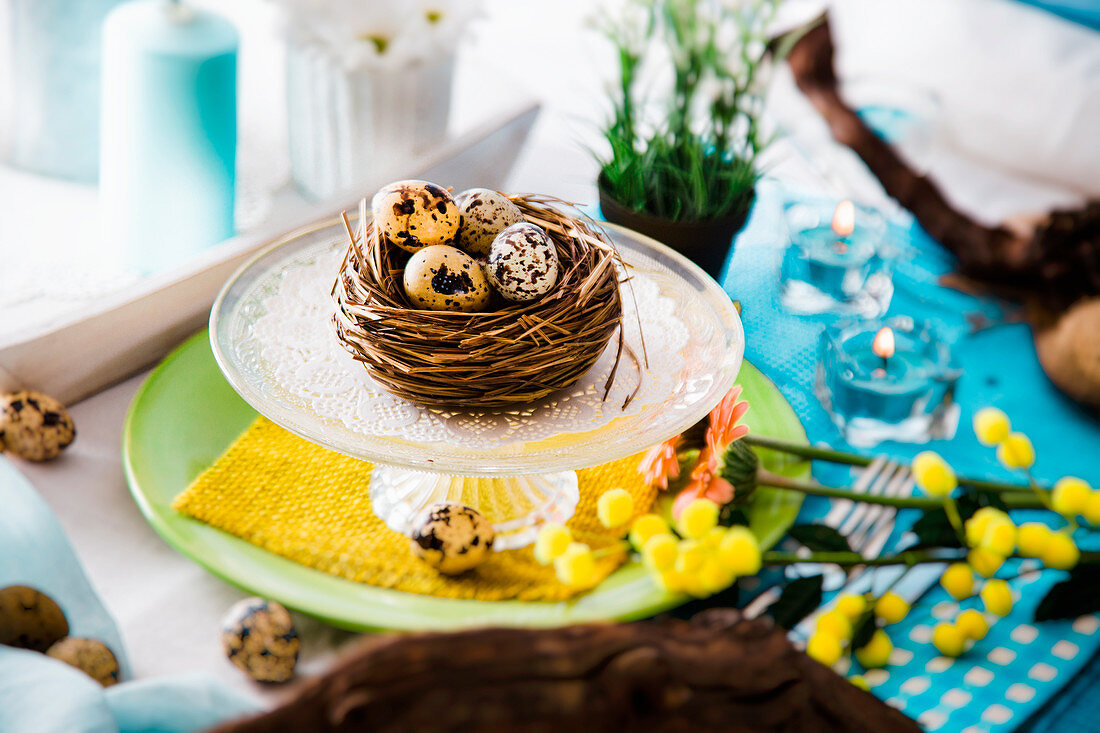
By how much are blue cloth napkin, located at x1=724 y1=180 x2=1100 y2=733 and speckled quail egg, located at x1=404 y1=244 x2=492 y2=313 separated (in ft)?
0.74

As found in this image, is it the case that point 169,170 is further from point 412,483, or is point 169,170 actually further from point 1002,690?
point 1002,690

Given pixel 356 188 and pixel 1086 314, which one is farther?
pixel 356 188

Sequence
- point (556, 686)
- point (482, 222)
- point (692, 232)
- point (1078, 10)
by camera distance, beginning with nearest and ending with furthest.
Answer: point (556, 686)
point (482, 222)
point (692, 232)
point (1078, 10)

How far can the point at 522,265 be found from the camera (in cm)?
46

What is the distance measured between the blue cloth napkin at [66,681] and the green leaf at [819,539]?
247 mm

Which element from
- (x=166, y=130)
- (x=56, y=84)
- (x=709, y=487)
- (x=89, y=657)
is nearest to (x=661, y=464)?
(x=709, y=487)

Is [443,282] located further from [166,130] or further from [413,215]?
[166,130]

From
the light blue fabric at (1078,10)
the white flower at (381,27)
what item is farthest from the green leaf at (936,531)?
the light blue fabric at (1078,10)

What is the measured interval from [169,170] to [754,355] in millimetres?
478

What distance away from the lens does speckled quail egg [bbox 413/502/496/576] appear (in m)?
0.41

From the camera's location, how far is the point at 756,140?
2.12 ft

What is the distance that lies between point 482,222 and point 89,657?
0.29 m

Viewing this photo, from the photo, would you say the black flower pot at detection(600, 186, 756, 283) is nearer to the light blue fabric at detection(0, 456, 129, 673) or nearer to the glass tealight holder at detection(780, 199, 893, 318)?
the glass tealight holder at detection(780, 199, 893, 318)

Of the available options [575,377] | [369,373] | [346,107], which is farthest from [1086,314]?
[346,107]
